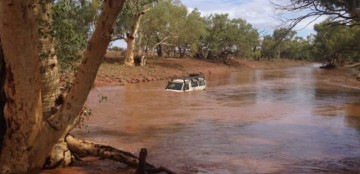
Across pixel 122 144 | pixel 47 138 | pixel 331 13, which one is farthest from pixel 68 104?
pixel 331 13

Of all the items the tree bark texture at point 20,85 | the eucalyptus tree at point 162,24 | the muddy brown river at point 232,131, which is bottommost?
the muddy brown river at point 232,131

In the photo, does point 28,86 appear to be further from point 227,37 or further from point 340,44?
point 227,37

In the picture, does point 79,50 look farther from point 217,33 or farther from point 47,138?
point 217,33

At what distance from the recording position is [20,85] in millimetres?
6930

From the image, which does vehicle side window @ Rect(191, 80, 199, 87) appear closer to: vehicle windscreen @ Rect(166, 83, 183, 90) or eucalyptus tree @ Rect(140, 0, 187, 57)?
vehicle windscreen @ Rect(166, 83, 183, 90)

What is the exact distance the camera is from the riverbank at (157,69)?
41.2 meters

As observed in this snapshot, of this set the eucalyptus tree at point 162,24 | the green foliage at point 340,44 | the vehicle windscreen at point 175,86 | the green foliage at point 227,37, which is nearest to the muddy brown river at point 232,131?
the vehicle windscreen at point 175,86

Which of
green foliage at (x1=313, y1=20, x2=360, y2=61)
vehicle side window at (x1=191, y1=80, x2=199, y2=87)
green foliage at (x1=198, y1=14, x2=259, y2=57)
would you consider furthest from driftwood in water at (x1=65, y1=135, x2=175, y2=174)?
green foliage at (x1=198, y1=14, x2=259, y2=57)

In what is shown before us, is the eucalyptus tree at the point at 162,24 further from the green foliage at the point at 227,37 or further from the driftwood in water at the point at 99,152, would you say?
the driftwood in water at the point at 99,152

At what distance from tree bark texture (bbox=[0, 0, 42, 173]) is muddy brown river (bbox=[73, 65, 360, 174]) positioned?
3.94 metres

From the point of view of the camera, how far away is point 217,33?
69.8m

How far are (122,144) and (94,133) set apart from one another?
244cm

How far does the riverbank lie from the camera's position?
41166mm

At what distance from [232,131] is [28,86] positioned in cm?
1274
